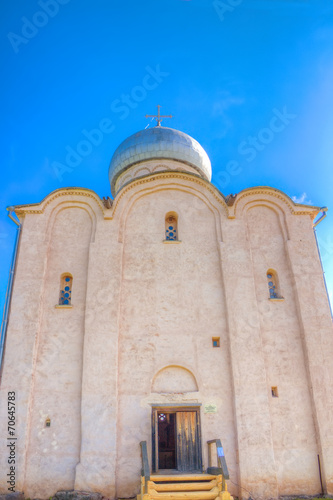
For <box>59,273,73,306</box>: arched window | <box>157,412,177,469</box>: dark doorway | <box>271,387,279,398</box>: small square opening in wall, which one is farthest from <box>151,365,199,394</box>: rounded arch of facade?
<box>59,273,73,306</box>: arched window

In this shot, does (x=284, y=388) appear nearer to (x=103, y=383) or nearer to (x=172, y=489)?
(x=172, y=489)

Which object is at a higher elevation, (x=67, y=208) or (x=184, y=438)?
(x=67, y=208)

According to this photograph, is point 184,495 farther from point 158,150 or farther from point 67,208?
point 158,150

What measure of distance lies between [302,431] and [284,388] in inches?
42.4

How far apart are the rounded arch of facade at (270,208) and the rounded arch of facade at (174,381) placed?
16.7ft

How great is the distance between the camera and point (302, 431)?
9836 millimetres

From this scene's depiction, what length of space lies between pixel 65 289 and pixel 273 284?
6.03 metres

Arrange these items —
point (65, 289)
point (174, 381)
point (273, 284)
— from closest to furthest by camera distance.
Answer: point (174, 381), point (65, 289), point (273, 284)

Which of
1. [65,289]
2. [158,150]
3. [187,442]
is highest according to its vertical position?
[158,150]

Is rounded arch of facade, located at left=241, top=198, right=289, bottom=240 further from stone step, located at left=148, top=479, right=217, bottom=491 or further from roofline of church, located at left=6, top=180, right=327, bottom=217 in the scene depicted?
stone step, located at left=148, top=479, right=217, bottom=491

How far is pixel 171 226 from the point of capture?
12.1m

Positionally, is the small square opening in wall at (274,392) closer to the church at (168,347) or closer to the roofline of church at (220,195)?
the church at (168,347)

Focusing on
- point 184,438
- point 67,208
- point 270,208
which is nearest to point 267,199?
point 270,208

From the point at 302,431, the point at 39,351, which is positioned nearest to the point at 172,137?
the point at 39,351
